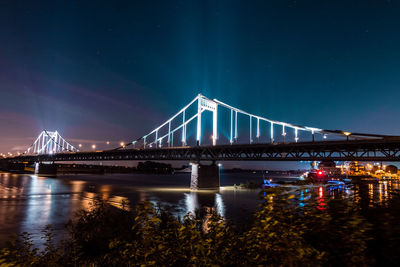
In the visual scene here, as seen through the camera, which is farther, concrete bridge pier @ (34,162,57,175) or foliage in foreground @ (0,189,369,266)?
concrete bridge pier @ (34,162,57,175)

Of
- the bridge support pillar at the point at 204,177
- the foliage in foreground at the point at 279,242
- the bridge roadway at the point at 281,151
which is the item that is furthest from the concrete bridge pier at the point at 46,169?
the foliage in foreground at the point at 279,242

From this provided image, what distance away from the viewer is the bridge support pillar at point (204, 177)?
61.8 meters

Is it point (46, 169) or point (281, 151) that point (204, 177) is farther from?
point (46, 169)

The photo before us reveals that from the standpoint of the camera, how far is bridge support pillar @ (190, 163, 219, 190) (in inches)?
2432

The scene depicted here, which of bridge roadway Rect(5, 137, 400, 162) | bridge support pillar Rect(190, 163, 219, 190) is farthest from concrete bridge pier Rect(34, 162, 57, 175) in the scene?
bridge support pillar Rect(190, 163, 219, 190)

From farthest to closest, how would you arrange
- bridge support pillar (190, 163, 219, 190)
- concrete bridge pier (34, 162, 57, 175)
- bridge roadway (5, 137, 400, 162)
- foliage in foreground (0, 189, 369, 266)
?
1. concrete bridge pier (34, 162, 57, 175)
2. bridge support pillar (190, 163, 219, 190)
3. bridge roadway (5, 137, 400, 162)
4. foliage in foreground (0, 189, 369, 266)

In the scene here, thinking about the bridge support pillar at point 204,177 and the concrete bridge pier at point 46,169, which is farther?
the concrete bridge pier at point 46,169

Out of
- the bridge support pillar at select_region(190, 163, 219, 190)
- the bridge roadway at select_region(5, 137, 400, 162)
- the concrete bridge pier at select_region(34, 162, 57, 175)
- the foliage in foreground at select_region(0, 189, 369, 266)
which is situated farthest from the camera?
the concrete bridge pier at select_region(34, 162, 57, 175)

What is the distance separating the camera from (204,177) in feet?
207

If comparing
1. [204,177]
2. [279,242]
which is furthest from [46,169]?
[279,242]

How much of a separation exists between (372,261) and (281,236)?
1149 millimetres

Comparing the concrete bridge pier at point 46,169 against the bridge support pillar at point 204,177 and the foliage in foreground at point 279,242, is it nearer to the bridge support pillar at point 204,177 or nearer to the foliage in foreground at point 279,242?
the bridge support pillar at point 204,177

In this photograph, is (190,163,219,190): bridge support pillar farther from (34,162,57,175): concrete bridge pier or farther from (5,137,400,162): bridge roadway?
(34,162,57,175): concrete bridge pier

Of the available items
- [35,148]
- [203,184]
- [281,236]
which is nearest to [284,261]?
[281,236]
